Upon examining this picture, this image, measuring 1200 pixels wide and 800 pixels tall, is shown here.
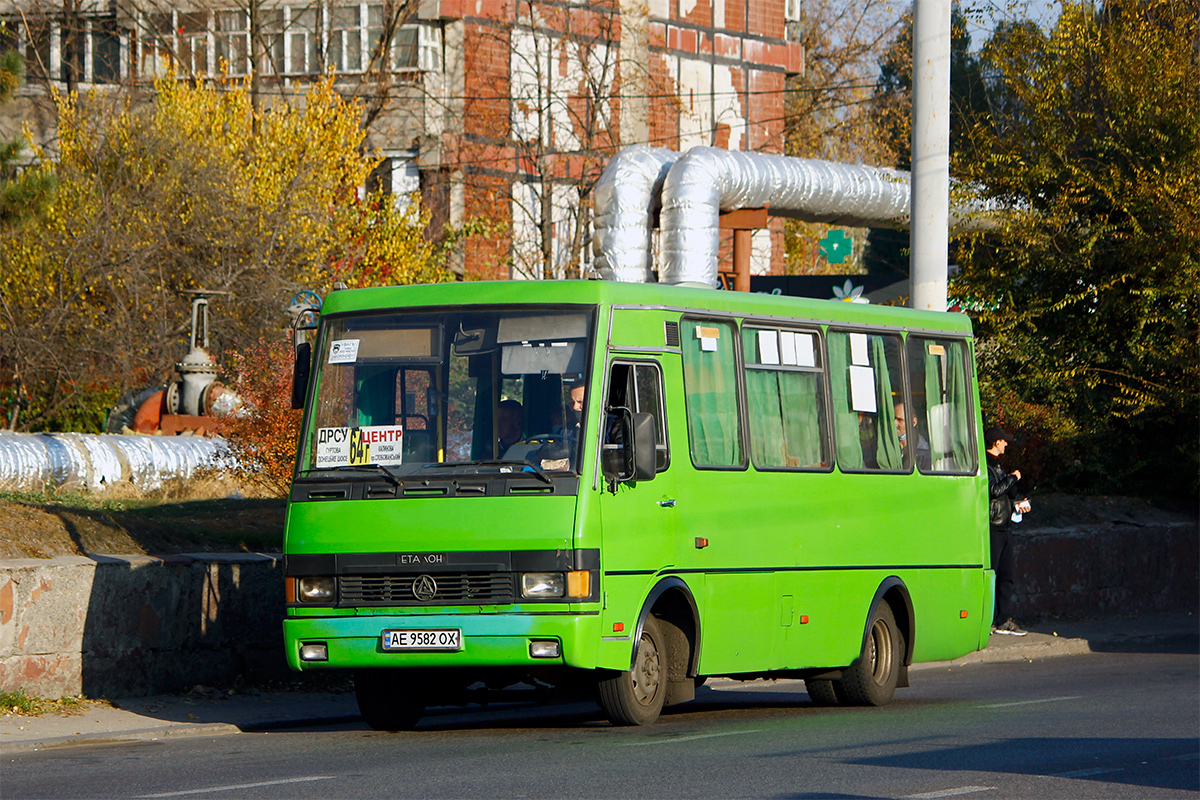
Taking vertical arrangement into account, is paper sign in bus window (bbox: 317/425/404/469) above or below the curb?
above

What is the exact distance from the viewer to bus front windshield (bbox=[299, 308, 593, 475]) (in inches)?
444

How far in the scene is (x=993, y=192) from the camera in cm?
2589

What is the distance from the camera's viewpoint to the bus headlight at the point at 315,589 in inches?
448

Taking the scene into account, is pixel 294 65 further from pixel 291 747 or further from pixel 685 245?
pixel 291 747

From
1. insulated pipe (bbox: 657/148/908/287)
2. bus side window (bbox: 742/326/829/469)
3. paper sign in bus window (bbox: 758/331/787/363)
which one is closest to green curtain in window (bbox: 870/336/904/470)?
bus side window (bbox: 742/326/829/469)

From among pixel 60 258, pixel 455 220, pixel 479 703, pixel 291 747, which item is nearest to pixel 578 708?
Answer: pixel 479 703

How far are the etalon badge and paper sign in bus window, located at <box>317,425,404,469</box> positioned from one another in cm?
79

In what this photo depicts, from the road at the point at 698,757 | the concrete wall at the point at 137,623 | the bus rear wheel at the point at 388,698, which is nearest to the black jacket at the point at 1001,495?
the road at the point at 698,757

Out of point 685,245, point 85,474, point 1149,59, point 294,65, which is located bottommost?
point 85,474

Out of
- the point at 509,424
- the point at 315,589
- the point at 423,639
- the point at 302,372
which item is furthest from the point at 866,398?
the point at 315,589

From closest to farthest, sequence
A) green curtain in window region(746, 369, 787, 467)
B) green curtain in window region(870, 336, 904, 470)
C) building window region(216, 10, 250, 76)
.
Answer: green curtain in window region(746, 369, 787, 467), green curtain in window region(870, 336, 904, 470), building window region(216, 10, 250, 76)

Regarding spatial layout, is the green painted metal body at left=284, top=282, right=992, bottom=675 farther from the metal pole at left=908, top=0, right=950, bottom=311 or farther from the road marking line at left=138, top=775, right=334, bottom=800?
the metal pole at left=908, top=0, right=950, bottom=311

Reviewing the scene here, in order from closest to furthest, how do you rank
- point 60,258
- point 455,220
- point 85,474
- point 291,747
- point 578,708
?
point 291,747 < point 578,708 < point 85,474 < point 60,258 < point 455,220

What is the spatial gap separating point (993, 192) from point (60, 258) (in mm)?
16231
